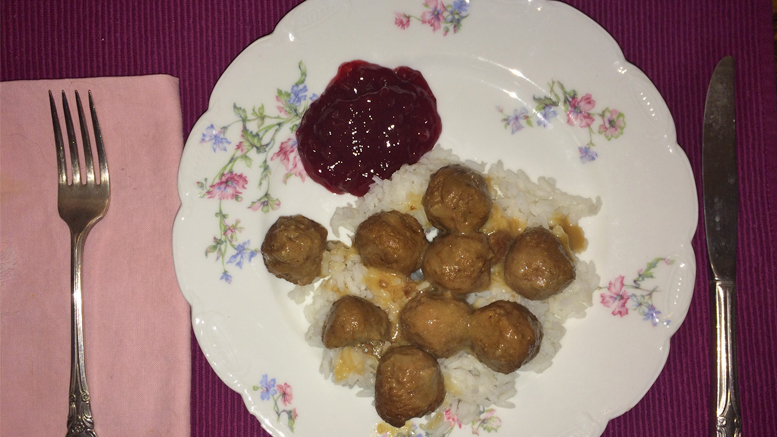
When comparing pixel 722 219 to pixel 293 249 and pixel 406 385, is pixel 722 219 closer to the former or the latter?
pixel 406 385

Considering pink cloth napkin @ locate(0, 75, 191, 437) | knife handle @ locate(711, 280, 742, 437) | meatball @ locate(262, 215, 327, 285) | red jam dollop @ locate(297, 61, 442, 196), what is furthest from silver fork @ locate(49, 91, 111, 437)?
knife handle @ locate(711, 280, 742, 437)

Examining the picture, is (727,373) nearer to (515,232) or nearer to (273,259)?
(515,232)

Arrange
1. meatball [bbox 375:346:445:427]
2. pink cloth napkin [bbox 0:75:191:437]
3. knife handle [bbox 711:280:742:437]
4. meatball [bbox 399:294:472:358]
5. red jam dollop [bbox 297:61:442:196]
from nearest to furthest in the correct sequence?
meatball [bbox 375:346:445:427] < meatball [bbox 399:294:472:358] < red jam dollop [bbox 297:61:442:196] < knife handle [bbox 711:280:742:437] < pink cloth napkin [bbox 0:75:191:437]

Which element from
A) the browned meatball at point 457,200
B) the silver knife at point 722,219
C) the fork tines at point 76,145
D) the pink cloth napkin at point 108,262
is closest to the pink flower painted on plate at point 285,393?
the pink cloth napkin at point 108,262

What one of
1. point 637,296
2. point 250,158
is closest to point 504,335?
point 637,296

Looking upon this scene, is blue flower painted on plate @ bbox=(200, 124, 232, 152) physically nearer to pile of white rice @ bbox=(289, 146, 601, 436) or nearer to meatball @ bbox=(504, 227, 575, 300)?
pile of white rice @ bbox=(289, 146, 601, 436)

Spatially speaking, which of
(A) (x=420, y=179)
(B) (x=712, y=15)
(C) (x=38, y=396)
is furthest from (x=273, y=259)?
(B) (x=712, y=15)
